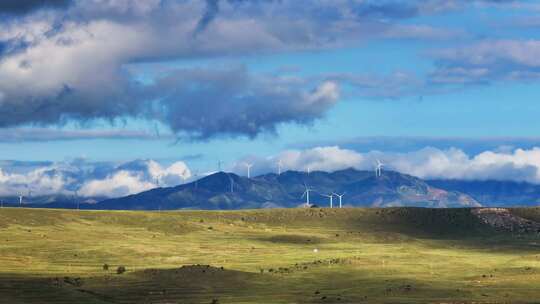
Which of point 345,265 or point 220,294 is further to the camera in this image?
point 345,265

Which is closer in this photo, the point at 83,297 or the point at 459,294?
the point at 83,297

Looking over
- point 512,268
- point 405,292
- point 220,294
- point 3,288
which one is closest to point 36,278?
point 3,288

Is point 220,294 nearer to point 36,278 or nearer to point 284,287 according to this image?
point 284,287

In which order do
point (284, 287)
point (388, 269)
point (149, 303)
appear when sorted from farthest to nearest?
point (388, 269) < point (284, 287) < point (149, 303)

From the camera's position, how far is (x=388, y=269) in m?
179

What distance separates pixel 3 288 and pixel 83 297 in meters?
12.5

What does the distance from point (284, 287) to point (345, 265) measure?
38.9m

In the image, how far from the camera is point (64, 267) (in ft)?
605

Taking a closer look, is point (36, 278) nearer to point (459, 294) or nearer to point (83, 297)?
point (83, 297)

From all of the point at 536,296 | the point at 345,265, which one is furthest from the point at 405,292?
the point at 345,265

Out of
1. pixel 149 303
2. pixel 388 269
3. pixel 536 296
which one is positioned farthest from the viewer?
pixel 388 269

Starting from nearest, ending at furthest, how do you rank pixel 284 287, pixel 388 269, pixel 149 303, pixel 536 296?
pixel 149 303
pixel 536 296
pixel 284 287
pixel 388 269

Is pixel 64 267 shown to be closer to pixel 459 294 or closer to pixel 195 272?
pixel 195 272

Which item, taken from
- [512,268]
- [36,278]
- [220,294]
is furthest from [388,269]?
[36,278]
